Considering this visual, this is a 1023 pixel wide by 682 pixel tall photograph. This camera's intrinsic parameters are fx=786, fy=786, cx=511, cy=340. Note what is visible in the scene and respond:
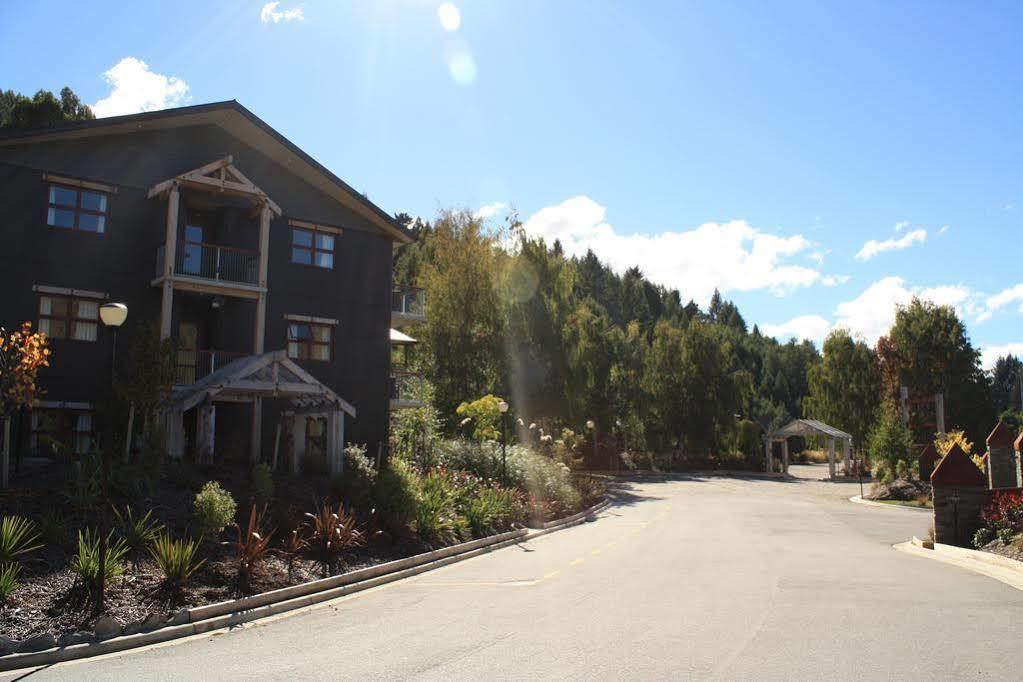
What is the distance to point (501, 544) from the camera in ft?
60.5

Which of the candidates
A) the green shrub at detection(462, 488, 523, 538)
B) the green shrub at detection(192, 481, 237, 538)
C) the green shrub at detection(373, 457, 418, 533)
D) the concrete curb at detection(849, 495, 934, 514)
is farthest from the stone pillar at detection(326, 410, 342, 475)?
the concrete curb at detection(849, 495, 934, 514)

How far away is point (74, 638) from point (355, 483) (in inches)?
337

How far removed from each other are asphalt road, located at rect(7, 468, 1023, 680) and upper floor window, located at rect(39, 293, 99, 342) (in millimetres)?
12315

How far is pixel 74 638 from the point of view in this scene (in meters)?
8.83

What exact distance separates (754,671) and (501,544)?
11697 mm

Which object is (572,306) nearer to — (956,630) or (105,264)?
(105,264)

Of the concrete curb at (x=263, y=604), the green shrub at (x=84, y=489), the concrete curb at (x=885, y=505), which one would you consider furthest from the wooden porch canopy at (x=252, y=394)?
the concrete curb at (x=885, y=505)

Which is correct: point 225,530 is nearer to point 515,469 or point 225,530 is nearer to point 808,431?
point 515,469

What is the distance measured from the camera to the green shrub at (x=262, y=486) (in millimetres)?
15070

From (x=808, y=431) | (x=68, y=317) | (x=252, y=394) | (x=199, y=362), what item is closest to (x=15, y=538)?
(x=252, y=394)

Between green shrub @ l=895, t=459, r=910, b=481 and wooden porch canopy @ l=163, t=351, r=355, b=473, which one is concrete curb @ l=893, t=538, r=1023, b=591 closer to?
wooden porch canopy @ l=163, t=351, r=355, b=473

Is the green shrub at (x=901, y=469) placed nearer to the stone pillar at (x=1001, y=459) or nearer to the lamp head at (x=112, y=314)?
the stone pillar at (x=1001, y=459)

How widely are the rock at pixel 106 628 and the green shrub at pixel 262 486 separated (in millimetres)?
5515

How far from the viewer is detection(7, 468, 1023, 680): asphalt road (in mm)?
7461
